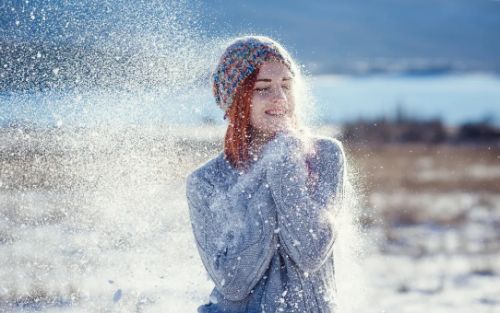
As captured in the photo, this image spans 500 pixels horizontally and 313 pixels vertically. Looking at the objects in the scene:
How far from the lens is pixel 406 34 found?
110438 millimetres

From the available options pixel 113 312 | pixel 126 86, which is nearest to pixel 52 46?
pixel 126 86

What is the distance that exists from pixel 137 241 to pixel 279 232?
2.51 metres

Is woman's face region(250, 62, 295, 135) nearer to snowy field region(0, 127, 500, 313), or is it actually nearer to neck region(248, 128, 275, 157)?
neck region(248, 128, 275, 157)

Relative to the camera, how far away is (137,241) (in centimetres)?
522

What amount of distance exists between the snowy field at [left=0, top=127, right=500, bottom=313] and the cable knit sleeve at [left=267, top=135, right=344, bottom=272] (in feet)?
1.93

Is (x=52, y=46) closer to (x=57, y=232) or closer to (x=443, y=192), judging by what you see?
(x=57, y=232)

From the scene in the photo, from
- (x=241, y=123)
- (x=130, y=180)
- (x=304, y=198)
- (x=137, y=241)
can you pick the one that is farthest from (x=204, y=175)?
(x=137, y=241)

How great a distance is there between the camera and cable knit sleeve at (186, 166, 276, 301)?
2.86 meters

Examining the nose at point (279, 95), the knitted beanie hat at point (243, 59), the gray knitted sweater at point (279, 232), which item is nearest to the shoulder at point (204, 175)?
the gray knitted sweater at point (279, 232)

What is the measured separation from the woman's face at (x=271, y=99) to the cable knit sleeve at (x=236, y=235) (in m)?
0.22

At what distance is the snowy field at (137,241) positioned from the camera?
482 centimetres

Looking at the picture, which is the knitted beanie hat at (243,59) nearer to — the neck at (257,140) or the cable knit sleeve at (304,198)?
the neck at (257,140)

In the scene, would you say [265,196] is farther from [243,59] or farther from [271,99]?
[243,59]

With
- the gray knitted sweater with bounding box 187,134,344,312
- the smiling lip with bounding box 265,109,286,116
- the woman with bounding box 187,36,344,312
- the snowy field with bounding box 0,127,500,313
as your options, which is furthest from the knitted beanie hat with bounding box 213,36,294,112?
the snowy field with bounding box 0,127,500,313
